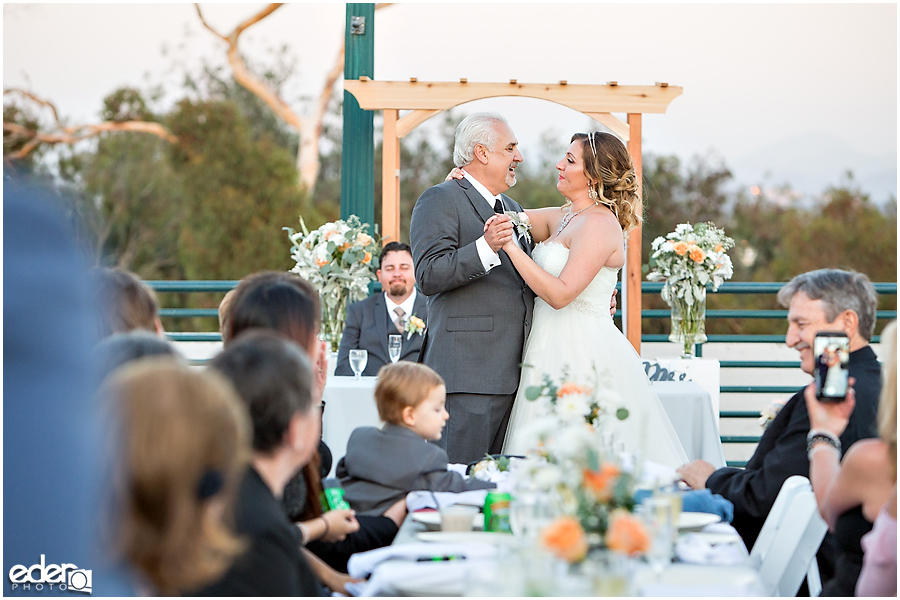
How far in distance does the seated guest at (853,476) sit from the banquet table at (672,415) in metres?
2.22

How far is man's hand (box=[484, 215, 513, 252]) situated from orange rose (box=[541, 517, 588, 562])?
1925 mm

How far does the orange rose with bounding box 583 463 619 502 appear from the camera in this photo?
1.59 meters

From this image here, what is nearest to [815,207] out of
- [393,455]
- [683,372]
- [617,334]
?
[683,372]

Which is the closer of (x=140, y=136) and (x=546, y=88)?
(x=546, y=88)

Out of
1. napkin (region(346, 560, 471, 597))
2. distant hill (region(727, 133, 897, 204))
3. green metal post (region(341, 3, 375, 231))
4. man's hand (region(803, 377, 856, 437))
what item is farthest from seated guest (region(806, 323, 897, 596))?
distant hill (region(727, 133, 897, 204))

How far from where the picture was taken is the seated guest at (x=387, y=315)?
498cm

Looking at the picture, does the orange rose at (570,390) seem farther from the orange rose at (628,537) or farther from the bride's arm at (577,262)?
the bride's arm at (577,262)

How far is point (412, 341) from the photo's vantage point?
4.98 m

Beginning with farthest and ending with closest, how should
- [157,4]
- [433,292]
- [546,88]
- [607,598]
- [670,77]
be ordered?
[157,4] → [670,77] → [546,88] → [433,292] → [607,598]

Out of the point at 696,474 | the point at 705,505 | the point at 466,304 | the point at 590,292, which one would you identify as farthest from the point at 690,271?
the point at 705,505

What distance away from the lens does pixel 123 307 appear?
2.18 metres

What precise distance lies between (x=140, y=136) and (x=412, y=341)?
36.8 feet

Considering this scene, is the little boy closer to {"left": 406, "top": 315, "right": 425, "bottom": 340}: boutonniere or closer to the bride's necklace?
the bride's necklace

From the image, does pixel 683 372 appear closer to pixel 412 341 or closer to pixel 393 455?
pixel 412 341
